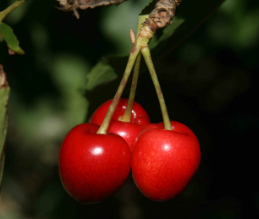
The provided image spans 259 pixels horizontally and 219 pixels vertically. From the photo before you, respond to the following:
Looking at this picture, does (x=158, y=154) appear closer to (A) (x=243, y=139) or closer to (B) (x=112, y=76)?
(B) (x=112, y=76)

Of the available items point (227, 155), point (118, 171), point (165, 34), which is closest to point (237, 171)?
point (227, 155)

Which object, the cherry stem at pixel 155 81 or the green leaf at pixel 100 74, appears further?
the green leaf at pixel 100 74

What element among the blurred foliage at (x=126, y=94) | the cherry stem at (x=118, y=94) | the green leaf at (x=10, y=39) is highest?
the green leaf at (x=10, y=39)

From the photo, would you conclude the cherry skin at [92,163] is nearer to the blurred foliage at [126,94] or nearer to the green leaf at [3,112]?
the green leaf at [3,112]

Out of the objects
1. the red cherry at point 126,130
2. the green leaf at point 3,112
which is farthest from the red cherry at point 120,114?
the green leaf at point 3,112

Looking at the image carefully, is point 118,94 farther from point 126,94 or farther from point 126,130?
point 126,94

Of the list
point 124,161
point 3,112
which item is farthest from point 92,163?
point 3,112

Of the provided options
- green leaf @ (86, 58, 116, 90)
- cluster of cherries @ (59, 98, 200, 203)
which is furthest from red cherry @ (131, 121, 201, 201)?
green leaf @ (86, 58, 116, 90)
